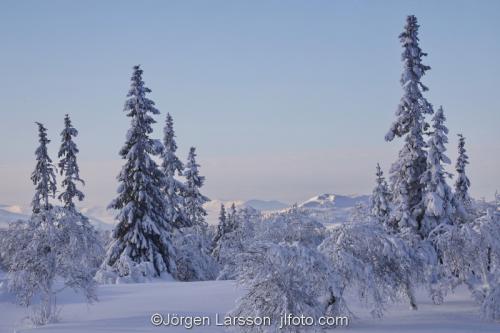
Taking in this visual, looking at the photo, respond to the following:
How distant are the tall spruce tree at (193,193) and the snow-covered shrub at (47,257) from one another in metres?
28.2

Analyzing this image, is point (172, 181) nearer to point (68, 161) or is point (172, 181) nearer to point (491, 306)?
point (68, 161)

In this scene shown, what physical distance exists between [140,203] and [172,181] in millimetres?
9714

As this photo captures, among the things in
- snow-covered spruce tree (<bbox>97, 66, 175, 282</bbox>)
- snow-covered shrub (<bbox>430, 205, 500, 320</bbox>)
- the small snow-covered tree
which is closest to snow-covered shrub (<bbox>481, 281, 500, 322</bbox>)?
snow-covered shrub (<bbox>430, 205, 500, 320</bbox>)

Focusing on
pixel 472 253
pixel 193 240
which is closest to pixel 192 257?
pixel 193 240

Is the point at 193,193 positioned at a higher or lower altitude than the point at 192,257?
higher

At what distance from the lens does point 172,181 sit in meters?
43.6

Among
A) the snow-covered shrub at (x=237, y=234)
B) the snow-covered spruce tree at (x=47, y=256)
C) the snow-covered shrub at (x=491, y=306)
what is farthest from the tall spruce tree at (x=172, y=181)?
the snow-covered shrub at (x=491, y=306)

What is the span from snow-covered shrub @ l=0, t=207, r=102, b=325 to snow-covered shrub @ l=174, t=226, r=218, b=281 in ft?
70.0

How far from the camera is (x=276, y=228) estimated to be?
127 ft

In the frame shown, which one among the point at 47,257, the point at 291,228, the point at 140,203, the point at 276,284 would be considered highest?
the point at 140,203

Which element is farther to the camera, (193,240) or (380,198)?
(380,198)

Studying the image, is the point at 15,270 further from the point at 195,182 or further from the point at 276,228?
the point at 195,182

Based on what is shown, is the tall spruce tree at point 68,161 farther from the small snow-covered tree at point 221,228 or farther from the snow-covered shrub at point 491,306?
the snow-covered shrub at point 491,306

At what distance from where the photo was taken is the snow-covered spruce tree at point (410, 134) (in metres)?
33.2
